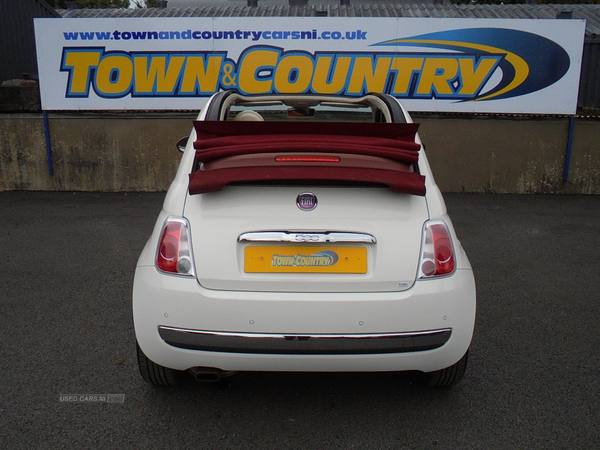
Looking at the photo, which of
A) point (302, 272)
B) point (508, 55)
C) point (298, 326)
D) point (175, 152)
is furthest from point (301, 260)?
point (508, 55)

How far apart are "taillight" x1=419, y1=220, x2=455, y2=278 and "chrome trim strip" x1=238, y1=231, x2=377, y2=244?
0.26 metres

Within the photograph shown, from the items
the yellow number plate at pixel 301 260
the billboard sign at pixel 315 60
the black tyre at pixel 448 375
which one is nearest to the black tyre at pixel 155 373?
the yellow number plate at pixel 301 260

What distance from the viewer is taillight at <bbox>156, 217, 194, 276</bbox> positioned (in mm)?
2650

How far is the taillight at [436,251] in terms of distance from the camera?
267 cm

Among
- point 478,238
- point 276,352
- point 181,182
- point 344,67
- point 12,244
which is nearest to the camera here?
point 276,352

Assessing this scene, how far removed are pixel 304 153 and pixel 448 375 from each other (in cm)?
135

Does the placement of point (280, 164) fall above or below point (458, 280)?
above

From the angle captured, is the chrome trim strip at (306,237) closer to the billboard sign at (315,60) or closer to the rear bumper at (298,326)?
the rear bumper at (298,326)

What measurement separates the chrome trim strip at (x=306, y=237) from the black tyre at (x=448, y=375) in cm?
86

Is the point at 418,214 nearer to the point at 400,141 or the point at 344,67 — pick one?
the point at 400,141

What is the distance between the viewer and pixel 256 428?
2.79 meters

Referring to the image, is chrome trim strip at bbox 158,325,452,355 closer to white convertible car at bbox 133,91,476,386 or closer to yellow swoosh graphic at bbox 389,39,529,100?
white convertible car at bbox 133,91,476,386

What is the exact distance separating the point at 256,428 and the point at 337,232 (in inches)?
40.1

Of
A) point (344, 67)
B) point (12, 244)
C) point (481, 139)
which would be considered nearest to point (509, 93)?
point (481, 139)
